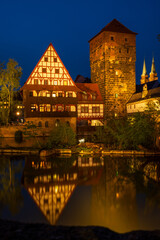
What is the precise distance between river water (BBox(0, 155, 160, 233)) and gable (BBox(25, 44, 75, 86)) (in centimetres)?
2256

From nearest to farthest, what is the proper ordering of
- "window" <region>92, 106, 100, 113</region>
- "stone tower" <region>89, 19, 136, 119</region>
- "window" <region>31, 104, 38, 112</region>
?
"window" <region>31, 104, 38, 112</region> → "window" <region>92, 106, 100, 113</region> → "stone tower" <region>89, 19, 136, 119</region>

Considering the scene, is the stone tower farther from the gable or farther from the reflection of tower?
the reflection of tower

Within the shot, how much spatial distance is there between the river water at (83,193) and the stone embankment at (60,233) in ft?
2.35

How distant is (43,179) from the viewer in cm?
1149

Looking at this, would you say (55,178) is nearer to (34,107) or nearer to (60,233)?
(60,233)

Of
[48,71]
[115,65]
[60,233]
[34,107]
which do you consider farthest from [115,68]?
[60,233]

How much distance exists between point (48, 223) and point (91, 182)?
14.9 ft

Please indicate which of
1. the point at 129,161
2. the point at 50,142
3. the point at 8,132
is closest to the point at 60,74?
the point at 8,132

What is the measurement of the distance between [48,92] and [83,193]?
1145 inches

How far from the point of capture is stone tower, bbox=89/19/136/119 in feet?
138

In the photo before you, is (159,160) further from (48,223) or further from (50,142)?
(48,223)

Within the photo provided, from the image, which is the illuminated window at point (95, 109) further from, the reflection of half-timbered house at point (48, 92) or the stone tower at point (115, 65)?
the reflection of half-timbered house at point (48, 92)

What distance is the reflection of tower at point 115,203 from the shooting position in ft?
23.2

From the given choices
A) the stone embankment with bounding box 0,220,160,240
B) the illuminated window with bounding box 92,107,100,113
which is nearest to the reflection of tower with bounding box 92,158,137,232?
the stone embankment with bounding box 0,220,160,240
